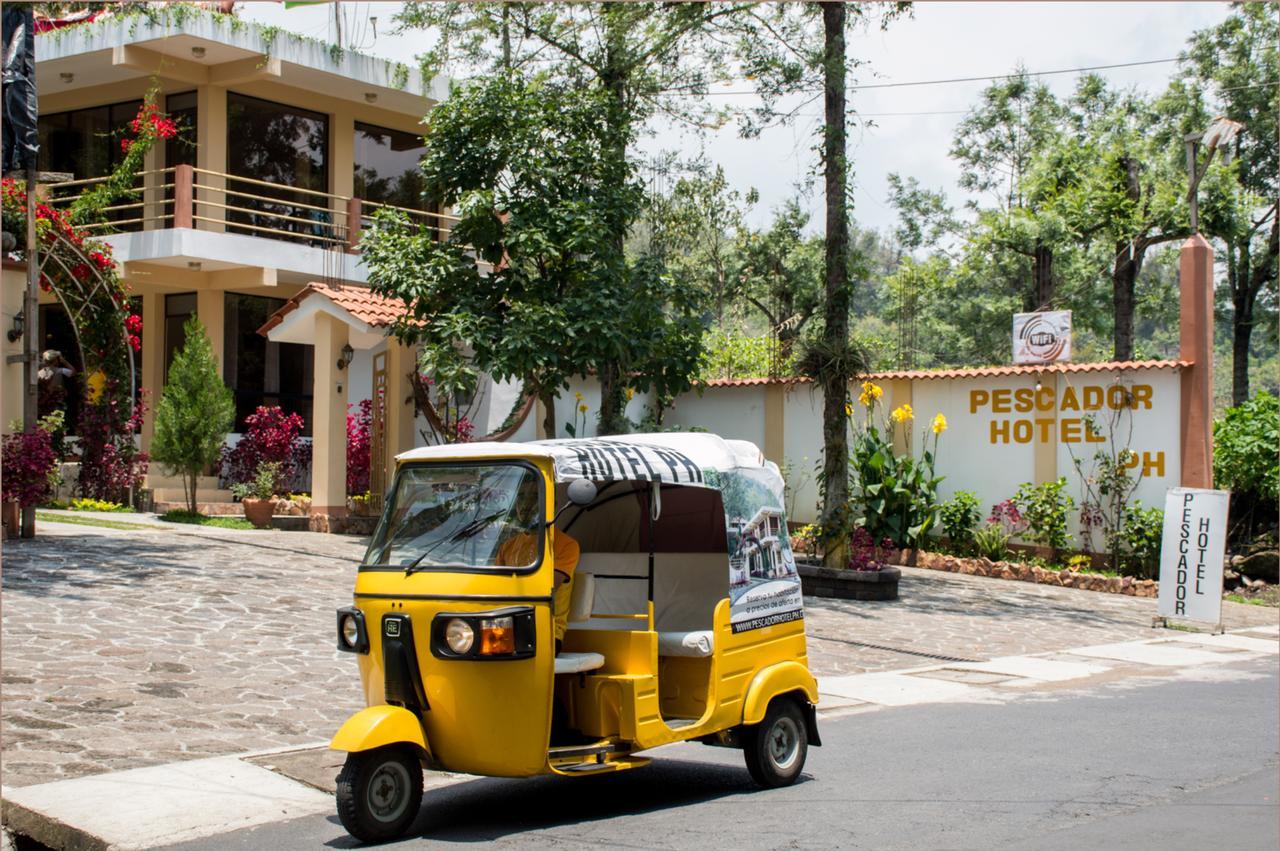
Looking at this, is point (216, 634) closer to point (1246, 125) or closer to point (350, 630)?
point (350, 630)

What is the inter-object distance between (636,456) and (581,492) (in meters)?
0.96

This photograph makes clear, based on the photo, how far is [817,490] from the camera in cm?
2314

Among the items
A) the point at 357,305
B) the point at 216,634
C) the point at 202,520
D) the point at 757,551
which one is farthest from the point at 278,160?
the point at 757,551

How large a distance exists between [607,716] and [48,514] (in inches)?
608

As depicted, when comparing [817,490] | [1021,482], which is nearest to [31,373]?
[817,490]

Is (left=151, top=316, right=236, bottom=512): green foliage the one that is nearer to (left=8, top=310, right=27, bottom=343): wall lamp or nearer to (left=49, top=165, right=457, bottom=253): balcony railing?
(left=49, top=165, right=457, bottom=253): balcony railing

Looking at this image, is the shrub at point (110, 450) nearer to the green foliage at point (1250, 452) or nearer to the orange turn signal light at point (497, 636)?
the orange turn signal light at point (497, 636)

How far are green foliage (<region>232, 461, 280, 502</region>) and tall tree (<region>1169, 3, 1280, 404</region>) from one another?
74.5 ft

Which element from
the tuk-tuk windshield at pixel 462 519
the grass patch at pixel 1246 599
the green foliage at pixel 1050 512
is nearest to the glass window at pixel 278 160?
the green foliage at pixel 1050 512

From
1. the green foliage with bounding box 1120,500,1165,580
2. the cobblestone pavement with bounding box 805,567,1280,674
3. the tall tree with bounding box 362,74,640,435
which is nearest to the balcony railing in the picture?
the tall tree with bounding box 362,74,640,435

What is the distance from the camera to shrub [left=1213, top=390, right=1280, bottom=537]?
2161 cm

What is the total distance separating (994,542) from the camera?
2102 cm

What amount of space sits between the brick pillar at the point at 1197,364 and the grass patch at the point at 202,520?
46.8 ft

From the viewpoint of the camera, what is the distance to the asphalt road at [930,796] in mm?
6539
